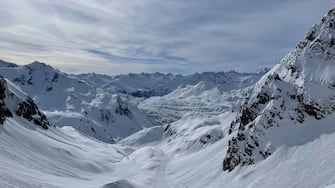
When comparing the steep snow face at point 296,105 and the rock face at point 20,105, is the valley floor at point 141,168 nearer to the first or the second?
the steep snow face at point 296,105

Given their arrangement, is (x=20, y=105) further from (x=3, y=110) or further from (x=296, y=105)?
(x=296, y=105)

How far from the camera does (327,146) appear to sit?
65812 millimetres

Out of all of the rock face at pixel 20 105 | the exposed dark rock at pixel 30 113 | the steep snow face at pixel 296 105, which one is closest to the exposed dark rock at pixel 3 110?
the rock face at pixel 20 105

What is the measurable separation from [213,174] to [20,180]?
40.8m

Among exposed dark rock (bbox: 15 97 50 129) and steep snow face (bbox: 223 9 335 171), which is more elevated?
steep snow face (bbox: 223 9 335 171)

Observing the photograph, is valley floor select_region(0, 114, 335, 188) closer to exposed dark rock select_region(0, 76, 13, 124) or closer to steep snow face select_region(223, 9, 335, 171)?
exposed dark rock select_region(0, 76, 13, 124)

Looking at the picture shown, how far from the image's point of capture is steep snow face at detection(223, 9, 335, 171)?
74.0m

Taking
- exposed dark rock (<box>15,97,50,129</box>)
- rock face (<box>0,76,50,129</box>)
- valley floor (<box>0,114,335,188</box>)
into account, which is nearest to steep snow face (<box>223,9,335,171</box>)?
valley floor (<box>0,114,335,188</box>)

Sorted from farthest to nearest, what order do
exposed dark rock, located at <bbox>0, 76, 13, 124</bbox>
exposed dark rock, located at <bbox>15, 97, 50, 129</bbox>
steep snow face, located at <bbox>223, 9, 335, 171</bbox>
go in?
exposed dark rock, located at <bbox>15, 97, 50, 129</bbox>, exposed dark rock, located at <bbox>0, 76, 13, 124</bbox>, steep snow face, located at <bbox>223, 9, 335, 171</bbox>

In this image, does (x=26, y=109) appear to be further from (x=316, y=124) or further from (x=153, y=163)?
(x=316, y=124)

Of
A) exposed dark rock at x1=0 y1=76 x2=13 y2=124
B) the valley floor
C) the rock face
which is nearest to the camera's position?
the valley floor

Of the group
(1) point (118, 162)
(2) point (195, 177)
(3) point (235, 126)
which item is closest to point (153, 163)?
(1) point (118, 162)

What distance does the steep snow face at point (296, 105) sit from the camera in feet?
243

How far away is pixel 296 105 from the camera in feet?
256
